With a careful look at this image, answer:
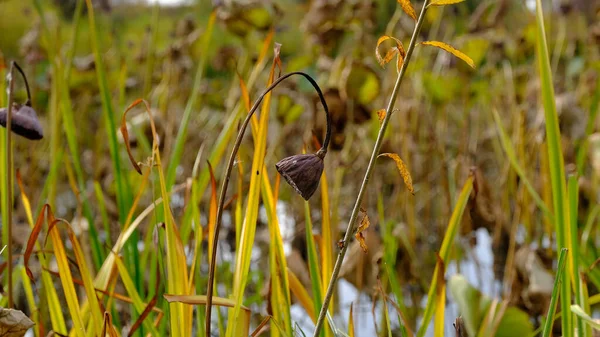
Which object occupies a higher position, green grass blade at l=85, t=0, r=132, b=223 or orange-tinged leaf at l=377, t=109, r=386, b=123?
orange-tinged leaf at l=377, t=109, r=386, b=123

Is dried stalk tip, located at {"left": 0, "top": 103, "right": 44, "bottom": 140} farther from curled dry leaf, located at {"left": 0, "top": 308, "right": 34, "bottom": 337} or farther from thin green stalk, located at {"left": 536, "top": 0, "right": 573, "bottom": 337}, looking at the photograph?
thin green stalk, located at {"left": 536, "top": 0, "right": 573, "bottom": 337}

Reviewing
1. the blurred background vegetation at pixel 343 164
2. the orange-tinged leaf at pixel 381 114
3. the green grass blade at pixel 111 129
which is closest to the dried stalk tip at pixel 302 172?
the orange-tinged leaf at pixel 381 114

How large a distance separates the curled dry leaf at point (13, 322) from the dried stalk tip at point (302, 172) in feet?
0.61

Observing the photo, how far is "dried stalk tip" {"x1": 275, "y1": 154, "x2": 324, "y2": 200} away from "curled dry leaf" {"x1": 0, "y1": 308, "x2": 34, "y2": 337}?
7.3 inches

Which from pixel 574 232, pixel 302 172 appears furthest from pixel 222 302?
pixel 574 232

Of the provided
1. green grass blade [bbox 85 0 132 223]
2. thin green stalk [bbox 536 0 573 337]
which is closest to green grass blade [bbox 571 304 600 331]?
thin green stalk [bbox 536 0 573 337]

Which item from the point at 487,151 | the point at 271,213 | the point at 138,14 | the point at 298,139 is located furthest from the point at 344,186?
Answer: the point at 138,14

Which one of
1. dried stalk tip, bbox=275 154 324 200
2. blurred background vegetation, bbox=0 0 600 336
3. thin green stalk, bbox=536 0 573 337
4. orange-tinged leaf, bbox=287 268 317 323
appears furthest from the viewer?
blurred background vegetation, bbox=0 0 600 336

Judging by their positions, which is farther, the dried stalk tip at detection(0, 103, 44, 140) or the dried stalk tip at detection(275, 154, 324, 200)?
the dried stalk tip at detection(0, 103, 44, 140)

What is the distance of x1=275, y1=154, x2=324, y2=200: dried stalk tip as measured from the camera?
0.33 meters

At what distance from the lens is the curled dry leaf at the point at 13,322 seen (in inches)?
15.0

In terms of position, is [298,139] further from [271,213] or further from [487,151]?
[271,213]

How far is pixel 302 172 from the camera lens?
0.34 metres

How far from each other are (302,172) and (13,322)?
0.66ft
